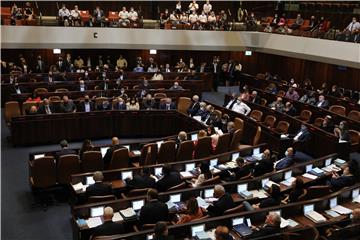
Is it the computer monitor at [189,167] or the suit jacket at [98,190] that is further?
the computer monitor at [189,167]

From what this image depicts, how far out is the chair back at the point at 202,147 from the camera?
10030mm

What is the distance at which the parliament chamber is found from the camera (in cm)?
636

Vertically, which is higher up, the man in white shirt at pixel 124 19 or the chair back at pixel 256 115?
the man in white shirt at pixel 124 19

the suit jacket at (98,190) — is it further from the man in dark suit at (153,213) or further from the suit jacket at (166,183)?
the man in dark suit at (153,213)

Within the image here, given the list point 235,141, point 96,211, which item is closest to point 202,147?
point 235,141

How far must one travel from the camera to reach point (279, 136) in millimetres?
11141

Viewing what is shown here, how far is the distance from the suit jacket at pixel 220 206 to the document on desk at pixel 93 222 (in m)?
1.57

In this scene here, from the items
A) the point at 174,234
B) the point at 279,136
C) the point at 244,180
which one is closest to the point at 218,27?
the point at 279,136

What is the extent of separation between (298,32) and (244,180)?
464 inches

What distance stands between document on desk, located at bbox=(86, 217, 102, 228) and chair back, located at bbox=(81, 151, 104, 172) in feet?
8.32

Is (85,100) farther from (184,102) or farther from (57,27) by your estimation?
(57,27)

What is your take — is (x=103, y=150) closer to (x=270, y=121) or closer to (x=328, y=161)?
(x=328, y=161)

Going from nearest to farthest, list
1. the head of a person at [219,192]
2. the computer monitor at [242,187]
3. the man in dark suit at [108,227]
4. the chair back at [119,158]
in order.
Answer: the man in dark suit at [108,227] < the head of a person at [219,192] < the computer monitor at [242,187] < the chair back at [119,158]

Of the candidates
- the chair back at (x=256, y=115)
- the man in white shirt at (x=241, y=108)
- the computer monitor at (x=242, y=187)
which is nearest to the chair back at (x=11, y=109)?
the man in white shirt at (x=241, y=108)
